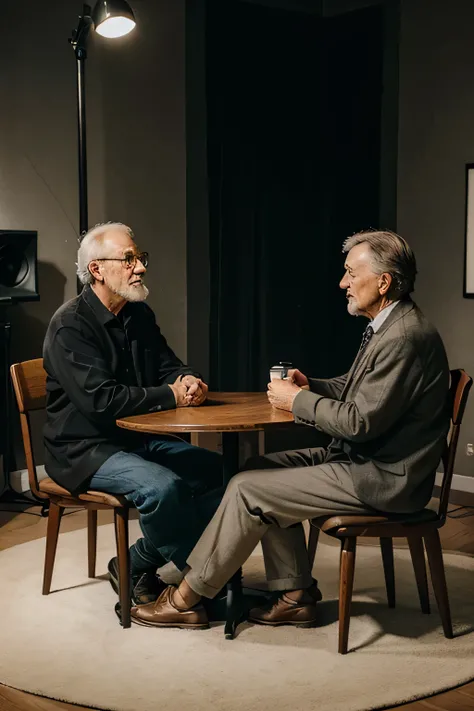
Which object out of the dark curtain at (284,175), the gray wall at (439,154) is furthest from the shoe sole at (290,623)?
the dark curtain at (284,175)

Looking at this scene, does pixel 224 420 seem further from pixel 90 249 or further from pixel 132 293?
pixel 90 249

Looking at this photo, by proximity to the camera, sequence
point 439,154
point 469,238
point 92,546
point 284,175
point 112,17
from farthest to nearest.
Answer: point 284,175 → point 439,154 → point 469,238 → point 112,17 → point 92,546

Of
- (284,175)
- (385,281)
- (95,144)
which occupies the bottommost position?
(385,281)

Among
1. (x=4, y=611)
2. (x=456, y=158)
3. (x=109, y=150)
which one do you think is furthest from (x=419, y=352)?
(x=109, y=150)

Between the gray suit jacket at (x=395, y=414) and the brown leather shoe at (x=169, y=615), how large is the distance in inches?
28.4

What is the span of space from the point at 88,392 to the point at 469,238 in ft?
8.93

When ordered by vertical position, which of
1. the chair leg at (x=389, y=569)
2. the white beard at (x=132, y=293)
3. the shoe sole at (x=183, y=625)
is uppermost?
the white beard at (x=132, y=293)

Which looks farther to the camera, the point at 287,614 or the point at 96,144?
the point at 96,144

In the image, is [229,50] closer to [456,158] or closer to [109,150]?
[109,150]

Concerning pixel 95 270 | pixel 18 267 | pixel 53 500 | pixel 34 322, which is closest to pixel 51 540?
pixel 53 500

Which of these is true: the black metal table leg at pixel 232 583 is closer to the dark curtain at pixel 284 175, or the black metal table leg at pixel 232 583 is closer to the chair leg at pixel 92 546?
the chair leg at pixel 92 546

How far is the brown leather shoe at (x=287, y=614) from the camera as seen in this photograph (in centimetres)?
305

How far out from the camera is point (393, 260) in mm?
2863

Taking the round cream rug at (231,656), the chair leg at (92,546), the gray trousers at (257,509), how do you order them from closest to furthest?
the round cream rug at (231,656) < the gray trousers at (257,509) < the chair leg at (92,546)
